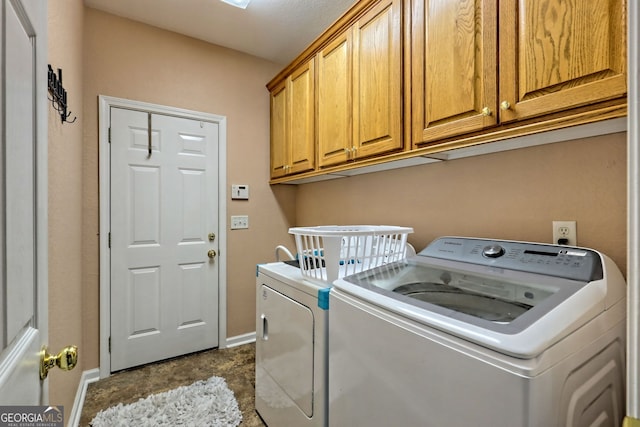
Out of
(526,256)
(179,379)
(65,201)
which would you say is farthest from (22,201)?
(179,379)

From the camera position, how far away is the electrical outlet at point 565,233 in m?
1.13

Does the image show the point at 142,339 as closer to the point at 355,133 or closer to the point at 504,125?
the point at 355,133

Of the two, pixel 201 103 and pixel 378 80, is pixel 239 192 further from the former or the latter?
pixel 378 80

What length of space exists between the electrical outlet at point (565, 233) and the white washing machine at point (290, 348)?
95 cm

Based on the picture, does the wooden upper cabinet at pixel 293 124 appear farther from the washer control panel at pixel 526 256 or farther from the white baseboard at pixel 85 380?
the white baseboard at pixel 85 380

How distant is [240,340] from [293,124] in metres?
1.97

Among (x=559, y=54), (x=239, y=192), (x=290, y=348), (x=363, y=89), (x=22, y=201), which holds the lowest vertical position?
(x=290, y=348)

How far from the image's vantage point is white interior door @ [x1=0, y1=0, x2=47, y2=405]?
1.54ft

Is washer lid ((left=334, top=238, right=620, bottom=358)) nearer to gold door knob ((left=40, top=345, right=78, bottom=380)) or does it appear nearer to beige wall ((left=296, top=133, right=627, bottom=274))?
beige wall ((left=296, top=133, right=627, bottom=274))

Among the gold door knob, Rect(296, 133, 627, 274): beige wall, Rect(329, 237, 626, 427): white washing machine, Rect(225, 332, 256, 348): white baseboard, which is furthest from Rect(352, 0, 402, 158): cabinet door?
Rect(225, 332, 256, 348): white baseboard

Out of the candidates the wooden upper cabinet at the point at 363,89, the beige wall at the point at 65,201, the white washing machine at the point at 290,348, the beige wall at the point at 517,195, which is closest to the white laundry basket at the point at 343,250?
the white washing machine at the point at 290,348

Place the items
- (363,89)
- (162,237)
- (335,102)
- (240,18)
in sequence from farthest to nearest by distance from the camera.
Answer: (162,237) < (240,18) < (335,102) < (363,89)

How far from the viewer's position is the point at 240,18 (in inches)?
84.7

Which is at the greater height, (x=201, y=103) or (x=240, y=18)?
(x=240, y=18)
